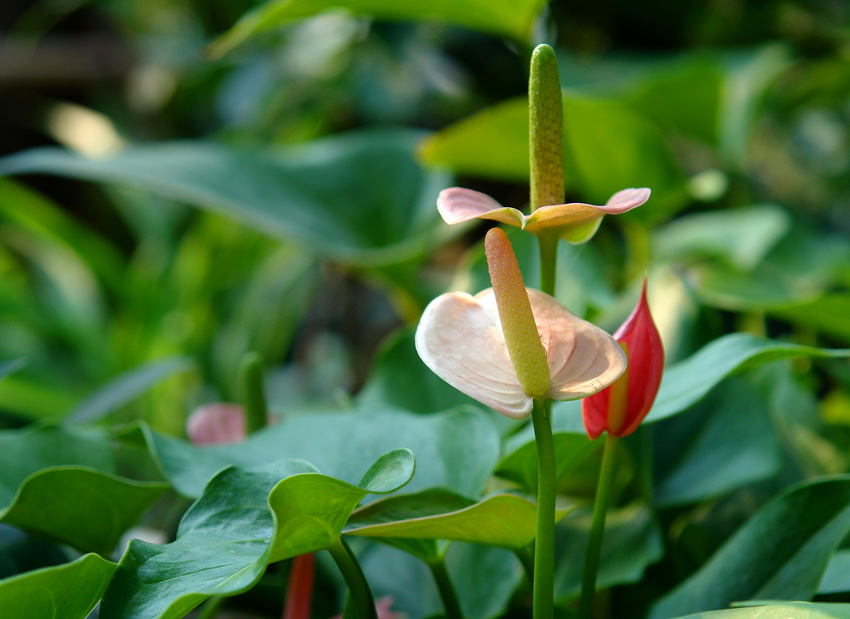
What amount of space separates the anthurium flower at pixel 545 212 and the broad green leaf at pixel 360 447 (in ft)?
0.24

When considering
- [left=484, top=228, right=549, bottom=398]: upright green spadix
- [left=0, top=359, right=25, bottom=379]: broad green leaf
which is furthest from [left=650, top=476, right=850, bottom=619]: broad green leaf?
[left=0, top=359, right=25, bottom=379]: broad green leaf

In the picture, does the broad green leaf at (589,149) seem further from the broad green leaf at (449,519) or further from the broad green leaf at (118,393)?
the broad green leaf at (449,519)

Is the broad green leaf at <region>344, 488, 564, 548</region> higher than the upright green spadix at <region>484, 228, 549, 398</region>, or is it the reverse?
the upright green spadix at <region>484, 228, 549, 398</region>

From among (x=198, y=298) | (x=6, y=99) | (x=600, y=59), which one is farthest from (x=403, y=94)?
(x=6, y=99)

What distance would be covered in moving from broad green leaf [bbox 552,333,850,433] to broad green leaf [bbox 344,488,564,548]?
0.11 ft

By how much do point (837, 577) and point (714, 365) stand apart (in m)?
0.07

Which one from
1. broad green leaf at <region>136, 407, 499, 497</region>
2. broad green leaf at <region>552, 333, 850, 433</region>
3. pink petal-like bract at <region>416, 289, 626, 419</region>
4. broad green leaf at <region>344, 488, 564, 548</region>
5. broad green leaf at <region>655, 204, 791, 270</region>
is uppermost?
pink petal-like bract at <region>416, 289, 626, 419</region>

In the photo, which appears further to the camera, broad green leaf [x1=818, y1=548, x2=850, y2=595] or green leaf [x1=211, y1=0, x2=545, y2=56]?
green leaf [x1=211, y1=0, x2=545, y2=56]

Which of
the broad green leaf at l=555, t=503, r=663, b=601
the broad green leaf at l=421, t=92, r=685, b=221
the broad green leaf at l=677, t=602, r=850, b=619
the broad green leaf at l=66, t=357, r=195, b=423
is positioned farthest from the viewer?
the broad green leaf at l=421, t=92, r=685, b=221

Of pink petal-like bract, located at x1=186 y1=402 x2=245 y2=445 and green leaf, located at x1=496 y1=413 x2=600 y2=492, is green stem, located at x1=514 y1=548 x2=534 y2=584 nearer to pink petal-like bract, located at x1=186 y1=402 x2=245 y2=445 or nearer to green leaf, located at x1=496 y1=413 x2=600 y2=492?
green leaf, located at x1=496 y1=413 x2=600 y2=492

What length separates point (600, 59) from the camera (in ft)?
2.88

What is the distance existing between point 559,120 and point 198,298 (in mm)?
917

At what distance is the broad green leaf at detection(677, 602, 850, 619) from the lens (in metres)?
0.14

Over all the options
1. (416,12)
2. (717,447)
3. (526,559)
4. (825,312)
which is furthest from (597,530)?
(416,12)
